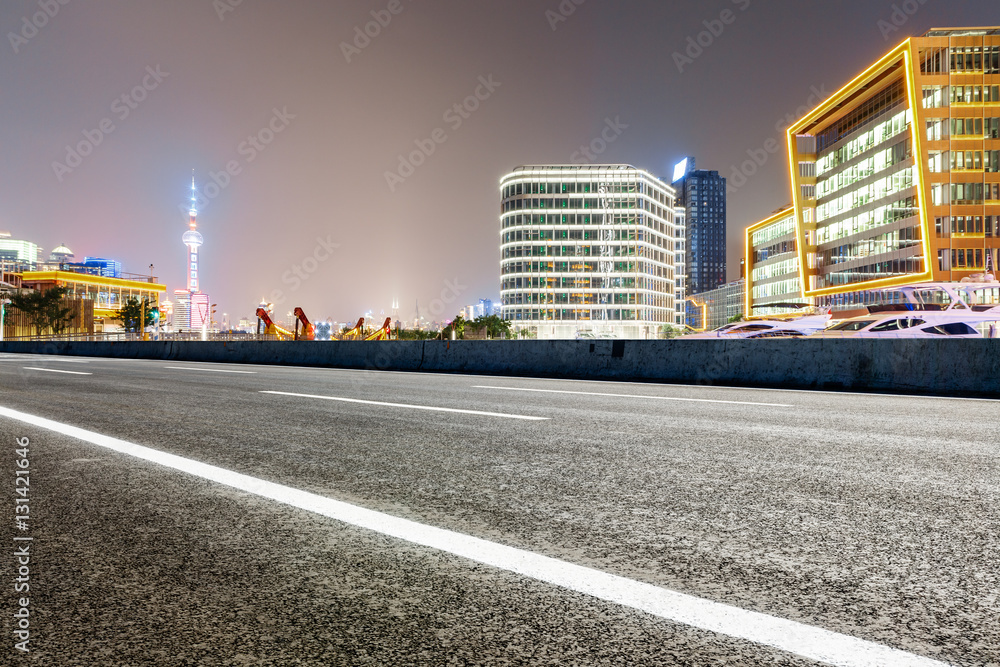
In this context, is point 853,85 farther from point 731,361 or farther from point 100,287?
point 100,287

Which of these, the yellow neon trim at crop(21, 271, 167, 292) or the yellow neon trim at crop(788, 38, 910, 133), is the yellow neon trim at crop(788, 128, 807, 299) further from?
the yellow neon trim at crop(21, 271, 167, 292)

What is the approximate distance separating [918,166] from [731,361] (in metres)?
63.0

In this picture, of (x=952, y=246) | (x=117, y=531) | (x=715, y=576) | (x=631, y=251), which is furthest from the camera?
(x=631, y=251)

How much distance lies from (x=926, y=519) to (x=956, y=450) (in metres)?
2.22

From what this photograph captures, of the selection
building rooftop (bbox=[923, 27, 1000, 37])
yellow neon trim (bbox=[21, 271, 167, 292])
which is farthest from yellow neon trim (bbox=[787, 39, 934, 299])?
yellow neon trim (bbox=[21, 271, 167, 292])

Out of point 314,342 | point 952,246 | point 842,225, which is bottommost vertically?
point 314,342

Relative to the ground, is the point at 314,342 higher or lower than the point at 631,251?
lower

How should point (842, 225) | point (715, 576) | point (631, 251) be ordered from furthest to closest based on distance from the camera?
1. point (631, 251)
2. point (842, 225)
3. point (715, 576)

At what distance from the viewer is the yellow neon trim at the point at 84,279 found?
107 m

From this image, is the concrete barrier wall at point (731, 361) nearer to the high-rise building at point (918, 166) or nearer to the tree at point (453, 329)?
the tree at point (453, 329)

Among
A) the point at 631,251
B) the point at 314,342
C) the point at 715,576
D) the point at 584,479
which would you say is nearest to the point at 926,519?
the point at 715,576

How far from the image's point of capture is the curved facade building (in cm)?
14162

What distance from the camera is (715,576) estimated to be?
231cm

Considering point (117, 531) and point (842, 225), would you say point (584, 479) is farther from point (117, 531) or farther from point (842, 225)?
point (842, 225)
